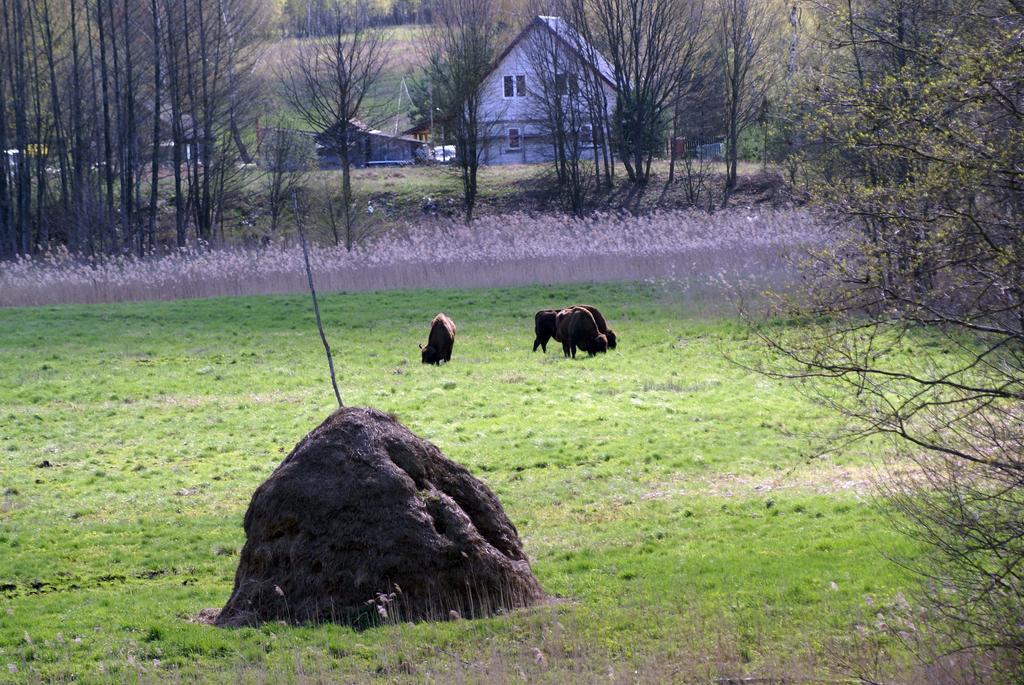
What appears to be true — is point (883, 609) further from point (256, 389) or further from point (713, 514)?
point (256, 389)

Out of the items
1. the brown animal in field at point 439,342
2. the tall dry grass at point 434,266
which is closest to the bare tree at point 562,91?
the tall dry grass at point 434,266

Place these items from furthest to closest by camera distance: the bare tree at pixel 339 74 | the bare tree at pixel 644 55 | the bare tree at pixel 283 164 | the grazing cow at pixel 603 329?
the bare tree at pixel 283 164
the bare tree at pixel 644 55
the bare tree at pixel 339 74
the grazing cow at pixel 603 329

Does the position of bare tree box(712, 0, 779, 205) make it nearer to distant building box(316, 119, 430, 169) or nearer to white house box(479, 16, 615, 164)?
white house box(479, 16, 615, 164)

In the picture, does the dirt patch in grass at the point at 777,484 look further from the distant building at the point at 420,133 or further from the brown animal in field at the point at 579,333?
the distant building at the point at 420,133

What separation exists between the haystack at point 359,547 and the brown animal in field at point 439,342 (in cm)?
1265

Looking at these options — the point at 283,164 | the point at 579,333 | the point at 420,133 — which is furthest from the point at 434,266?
the point at 420,133

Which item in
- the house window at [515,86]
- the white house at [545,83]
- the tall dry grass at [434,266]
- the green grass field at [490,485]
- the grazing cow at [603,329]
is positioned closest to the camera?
the green grass field at [490,485]

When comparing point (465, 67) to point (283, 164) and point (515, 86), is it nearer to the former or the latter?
point (515, 86)

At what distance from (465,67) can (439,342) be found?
36387 millimetres

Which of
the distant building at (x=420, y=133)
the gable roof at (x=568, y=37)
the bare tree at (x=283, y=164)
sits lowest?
the bare tree at (x=283, y=164)

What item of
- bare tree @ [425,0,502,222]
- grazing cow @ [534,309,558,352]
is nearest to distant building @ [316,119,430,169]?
bare tree @ [425,0,502,222]

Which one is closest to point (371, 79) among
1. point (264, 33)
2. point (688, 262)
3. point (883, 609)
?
point (264, 33)

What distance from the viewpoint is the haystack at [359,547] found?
295 inches

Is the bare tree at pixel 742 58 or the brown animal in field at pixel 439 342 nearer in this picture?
the brown animal in field at pixel 439 342
